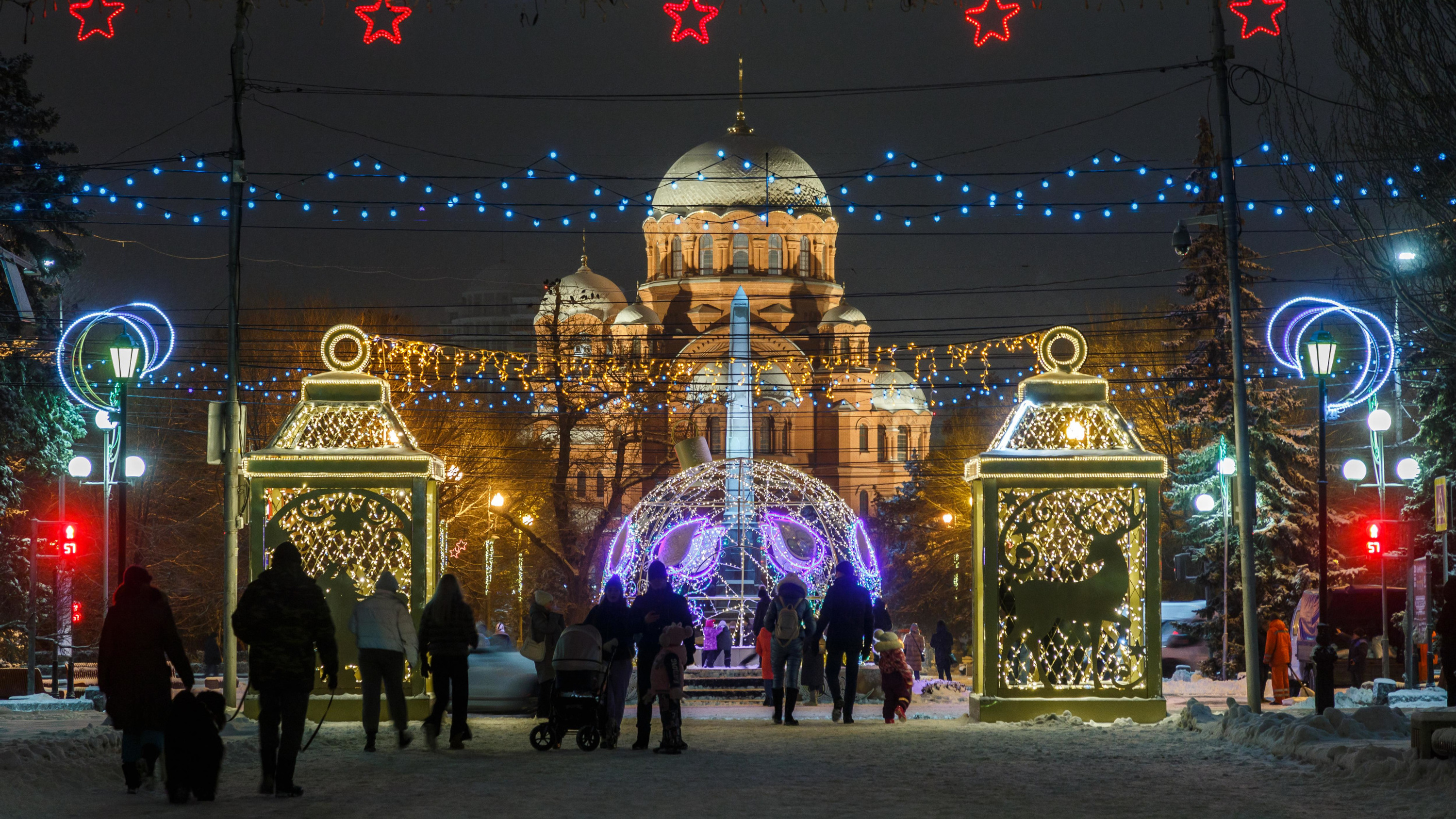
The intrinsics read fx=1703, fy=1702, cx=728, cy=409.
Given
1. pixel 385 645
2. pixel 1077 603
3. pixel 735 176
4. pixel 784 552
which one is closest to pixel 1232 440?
pixel 784 552

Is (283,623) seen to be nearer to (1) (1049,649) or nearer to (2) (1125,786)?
(2) (1125,786)

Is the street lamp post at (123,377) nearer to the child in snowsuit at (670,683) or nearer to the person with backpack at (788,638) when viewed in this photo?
the child in snowsuit at (670,683)

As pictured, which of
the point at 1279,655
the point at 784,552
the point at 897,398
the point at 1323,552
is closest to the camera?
the point at 1323,552

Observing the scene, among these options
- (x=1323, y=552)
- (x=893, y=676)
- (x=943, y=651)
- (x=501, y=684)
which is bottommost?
(x=943, y=651)

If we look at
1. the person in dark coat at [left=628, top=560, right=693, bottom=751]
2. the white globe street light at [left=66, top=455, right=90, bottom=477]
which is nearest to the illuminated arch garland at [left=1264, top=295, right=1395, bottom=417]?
the person in dark coat at [left=628, top=560, right=693, bottom=751]

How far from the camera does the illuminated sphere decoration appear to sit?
86.4ft

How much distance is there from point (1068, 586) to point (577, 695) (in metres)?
5.09

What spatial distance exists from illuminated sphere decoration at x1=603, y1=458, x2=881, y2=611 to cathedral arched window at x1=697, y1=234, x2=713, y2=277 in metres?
48.1

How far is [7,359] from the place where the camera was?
28391 millimetres

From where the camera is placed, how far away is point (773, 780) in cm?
1070

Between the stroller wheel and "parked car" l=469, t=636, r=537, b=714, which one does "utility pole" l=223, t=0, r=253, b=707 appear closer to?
"parked car" l=469, t=636, r=537, b=714

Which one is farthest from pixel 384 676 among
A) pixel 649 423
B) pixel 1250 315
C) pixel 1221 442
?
pixel 649 423

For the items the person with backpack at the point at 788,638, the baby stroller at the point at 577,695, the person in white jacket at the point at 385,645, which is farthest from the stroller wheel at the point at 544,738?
the person with backpack at the point at 788,638

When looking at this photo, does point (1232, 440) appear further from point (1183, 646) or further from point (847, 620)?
point (847, 620)
